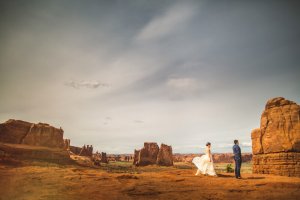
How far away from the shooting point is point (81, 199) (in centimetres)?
794

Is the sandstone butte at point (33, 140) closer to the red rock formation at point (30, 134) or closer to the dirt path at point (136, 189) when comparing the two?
the red rock formation at point (30, 134)

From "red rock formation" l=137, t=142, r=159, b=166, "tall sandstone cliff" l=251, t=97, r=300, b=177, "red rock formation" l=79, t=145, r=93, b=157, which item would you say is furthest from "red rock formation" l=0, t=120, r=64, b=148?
"tall sandstone cliff" l=251, t=97, r=300, b=177

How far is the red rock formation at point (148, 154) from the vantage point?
8836 cm

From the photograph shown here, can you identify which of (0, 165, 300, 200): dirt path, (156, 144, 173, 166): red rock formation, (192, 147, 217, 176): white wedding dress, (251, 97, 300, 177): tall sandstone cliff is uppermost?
(251, 97, 300, 177): tall sandstone cliff

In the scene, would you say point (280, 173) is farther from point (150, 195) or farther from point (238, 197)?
point (150, 195)

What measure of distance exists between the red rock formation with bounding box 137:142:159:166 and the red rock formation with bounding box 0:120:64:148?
35.1 metres

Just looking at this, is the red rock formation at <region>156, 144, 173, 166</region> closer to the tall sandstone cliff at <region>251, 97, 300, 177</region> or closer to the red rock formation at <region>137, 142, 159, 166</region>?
the red rock formation at <region>137, 142, 159, 166</region>

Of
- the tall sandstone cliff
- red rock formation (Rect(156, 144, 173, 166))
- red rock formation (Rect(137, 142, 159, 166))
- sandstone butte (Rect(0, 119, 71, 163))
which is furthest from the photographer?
red rock formation (Rect(137, 142, 159, 166))

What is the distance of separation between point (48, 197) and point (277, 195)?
9.26 m

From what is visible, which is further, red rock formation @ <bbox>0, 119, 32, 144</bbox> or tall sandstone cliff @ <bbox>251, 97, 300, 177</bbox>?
red rock formation @ <bbox>0, 119, 32, 144</bbox>

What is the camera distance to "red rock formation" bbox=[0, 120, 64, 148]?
51.6 metres

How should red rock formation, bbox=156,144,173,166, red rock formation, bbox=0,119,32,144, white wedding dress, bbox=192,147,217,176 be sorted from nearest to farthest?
white wedding dress, bbox=192,147,217,176, red rock formation, bbox=0,119,32,144, red rock formation, bbox=156,144,173,166

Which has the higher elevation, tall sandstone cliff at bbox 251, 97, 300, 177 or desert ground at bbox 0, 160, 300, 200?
tall sandstone cliff at bbox 251, 97, 300, 177

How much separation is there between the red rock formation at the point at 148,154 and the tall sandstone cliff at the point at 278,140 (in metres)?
72.4
